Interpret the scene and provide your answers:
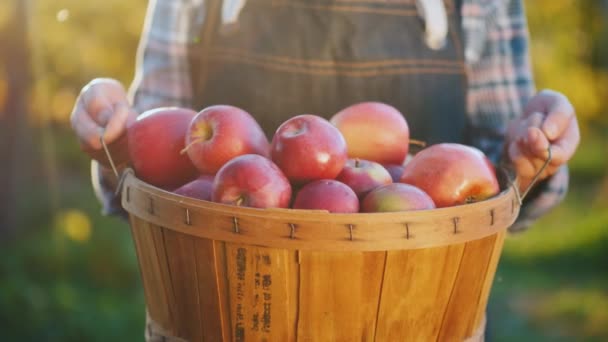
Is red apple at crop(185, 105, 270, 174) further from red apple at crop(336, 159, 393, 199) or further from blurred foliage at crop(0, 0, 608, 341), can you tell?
blurred foliage at crop(0, 0, 608, 341)

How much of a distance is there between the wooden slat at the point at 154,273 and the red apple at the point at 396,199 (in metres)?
0.39

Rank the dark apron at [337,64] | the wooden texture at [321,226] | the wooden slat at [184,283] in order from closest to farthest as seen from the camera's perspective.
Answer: the wooden texture at [321,226] → the wooden slat at [184,283] → the dark apron at [337,64]

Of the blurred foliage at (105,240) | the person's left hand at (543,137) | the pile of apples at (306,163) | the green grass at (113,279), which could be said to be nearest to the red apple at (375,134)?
the pile of apples at (306,163)

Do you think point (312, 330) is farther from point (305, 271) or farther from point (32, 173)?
point (32, 173)

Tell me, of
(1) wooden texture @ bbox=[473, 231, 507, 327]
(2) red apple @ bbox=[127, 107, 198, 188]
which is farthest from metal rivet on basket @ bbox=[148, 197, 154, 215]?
(1) wooden texture @ bbox=[473, 231, 507, 327]

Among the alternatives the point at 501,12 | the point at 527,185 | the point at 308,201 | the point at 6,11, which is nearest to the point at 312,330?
the point at 308,201

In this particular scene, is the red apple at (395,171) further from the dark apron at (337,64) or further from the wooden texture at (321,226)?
the dark apron at (337,64)

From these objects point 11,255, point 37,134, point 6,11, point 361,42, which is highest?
point 361,42

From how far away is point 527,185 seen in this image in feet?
5.46

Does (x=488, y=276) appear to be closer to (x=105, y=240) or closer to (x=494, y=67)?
(x=494, y=67)

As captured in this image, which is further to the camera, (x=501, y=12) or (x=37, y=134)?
(x=37, y=134)

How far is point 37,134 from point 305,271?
405 centimetres

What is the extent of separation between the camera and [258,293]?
1238 millimetres

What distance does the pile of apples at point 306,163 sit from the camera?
4.32 feet
